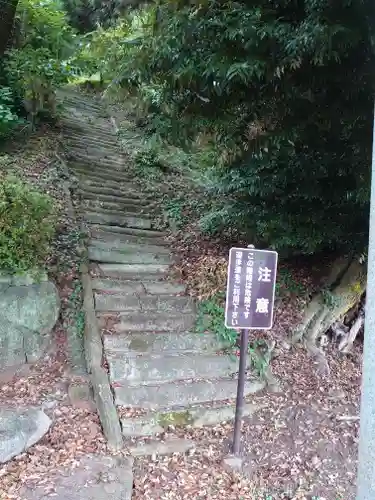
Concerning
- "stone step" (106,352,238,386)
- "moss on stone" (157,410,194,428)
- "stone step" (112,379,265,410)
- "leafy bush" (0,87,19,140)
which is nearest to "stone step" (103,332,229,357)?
"stone step" (106,352,238,386)

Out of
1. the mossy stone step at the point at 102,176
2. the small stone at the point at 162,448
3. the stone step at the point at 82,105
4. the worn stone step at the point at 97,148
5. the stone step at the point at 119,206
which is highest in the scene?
the stone step at the point at 82,105

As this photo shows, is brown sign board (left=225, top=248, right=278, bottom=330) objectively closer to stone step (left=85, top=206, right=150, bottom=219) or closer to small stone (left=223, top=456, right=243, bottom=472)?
small stone (left=223, top=456, right=243, bottom=472)

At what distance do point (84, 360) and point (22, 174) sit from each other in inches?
149

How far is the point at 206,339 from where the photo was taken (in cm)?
504

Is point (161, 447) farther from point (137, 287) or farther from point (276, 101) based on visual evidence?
point (276, 101)

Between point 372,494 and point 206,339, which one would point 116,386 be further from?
point 372,494

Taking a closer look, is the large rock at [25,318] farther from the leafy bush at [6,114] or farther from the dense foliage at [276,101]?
the leafy bush at [6,114]

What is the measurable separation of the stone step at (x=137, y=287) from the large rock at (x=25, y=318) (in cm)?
85

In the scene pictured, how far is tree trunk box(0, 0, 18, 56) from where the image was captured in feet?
24.0

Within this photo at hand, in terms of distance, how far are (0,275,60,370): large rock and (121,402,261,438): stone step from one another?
56.9 inches

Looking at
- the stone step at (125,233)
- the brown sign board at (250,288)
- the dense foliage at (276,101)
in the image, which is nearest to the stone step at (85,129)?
the stone step at (125,233)

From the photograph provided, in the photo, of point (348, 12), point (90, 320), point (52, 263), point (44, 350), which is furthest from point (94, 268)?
point (348, 12)

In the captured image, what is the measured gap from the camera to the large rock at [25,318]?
4410 mm

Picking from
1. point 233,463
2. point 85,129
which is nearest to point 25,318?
point 233,463
